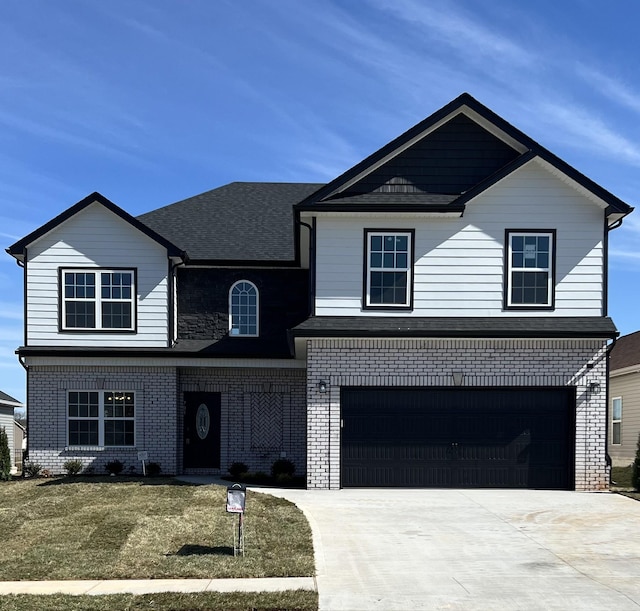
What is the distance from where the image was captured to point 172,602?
8.57 m

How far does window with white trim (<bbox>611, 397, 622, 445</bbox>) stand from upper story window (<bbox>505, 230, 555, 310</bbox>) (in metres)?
15.2

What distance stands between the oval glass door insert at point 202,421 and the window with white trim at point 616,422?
57.8 feet

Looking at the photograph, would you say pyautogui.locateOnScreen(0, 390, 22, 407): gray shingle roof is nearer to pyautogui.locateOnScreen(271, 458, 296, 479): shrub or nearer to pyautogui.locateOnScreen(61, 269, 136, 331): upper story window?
pyautogui.locateOnScreen(61, 269, 136, 331): upper story window

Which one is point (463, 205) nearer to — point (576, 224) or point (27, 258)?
point (576, 224)

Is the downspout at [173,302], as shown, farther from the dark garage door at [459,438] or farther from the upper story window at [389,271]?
the upper story window at [389,271]

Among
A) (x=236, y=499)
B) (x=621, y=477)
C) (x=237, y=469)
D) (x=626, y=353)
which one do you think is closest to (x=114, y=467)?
(x=237, y=469)

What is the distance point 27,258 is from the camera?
20.1 m

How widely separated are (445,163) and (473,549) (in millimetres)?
9723

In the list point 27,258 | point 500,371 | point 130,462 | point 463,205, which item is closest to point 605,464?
point 500,371

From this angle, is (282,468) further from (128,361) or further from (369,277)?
(369,277)

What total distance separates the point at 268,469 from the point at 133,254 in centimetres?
709

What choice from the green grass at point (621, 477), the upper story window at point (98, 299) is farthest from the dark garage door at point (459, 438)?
the upper story window at point (98, 299)

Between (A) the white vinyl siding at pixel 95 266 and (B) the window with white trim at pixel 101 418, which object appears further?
(B) the window with white trim at pixel 101 418

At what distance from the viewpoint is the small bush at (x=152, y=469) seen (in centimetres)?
1991
